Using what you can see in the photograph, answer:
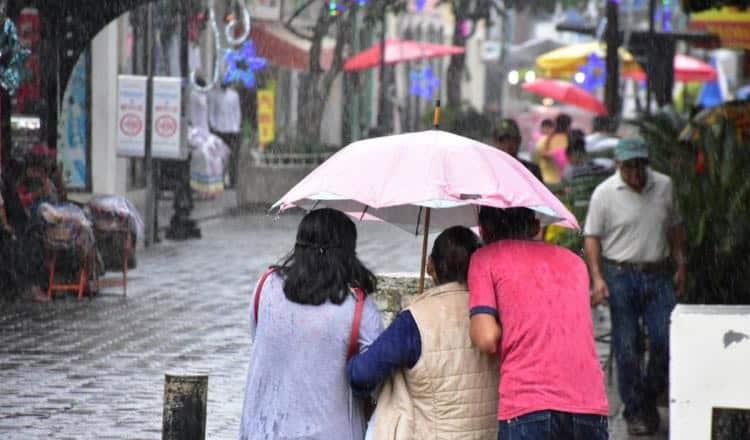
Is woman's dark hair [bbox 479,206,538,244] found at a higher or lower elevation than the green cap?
lower

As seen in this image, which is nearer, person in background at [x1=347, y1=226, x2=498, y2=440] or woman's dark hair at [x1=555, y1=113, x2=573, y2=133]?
person in background at [x1=347, y1=226, x2=498, y2=440]

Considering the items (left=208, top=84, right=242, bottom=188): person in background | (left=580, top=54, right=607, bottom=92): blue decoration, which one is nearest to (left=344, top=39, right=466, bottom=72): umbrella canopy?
(left=580, top=54, right=607, bottom=92): blue decoration

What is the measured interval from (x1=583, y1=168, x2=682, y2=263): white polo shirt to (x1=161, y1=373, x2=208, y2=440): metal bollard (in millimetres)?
4159

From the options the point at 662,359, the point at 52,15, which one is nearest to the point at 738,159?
the point at 662,359

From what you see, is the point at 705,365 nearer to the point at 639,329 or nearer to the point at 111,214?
the point at 639,329

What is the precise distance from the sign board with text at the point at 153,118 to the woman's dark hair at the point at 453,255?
16382 millimetres

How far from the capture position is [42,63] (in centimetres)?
1786

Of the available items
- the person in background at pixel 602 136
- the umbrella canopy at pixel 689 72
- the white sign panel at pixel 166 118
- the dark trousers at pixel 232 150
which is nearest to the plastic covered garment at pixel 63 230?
the person in background at pixel 602 136

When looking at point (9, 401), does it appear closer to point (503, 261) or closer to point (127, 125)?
point (503, 261)

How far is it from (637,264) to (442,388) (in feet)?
16.3

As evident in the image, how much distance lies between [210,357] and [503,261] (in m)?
7.27

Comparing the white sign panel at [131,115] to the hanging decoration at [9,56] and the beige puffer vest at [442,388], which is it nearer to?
the hanging decoration at [9,56]

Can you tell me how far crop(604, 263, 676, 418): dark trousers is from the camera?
400 inches

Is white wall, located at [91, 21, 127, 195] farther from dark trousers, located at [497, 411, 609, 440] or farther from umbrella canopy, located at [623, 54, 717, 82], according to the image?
dark trousers, located at [497, 411, 609, 440]
